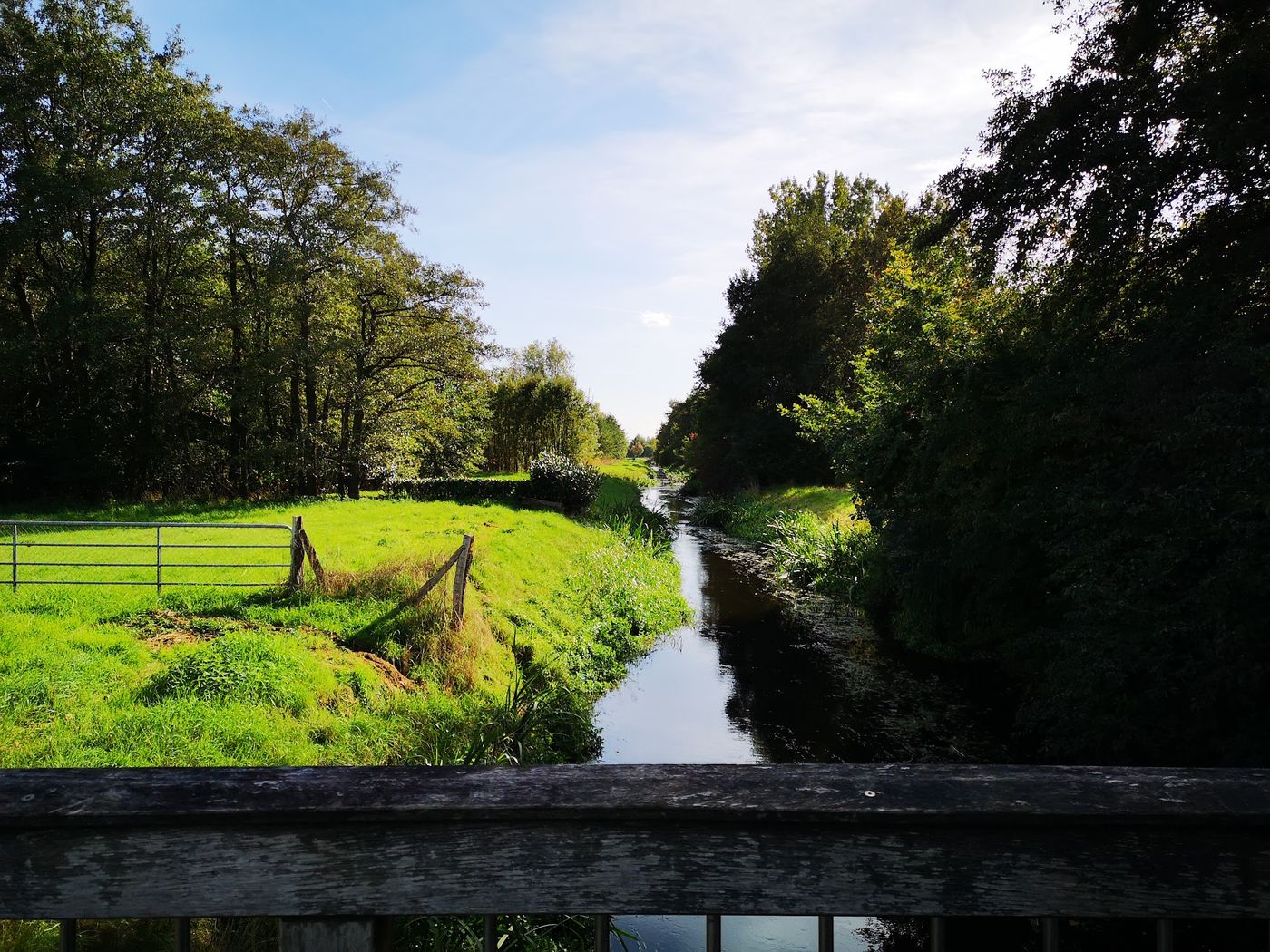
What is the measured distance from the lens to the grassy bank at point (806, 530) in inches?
693

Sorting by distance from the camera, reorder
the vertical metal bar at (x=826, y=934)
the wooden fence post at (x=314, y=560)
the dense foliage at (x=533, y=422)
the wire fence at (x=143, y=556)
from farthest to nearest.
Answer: the dense foliage at (x=533, y=422) → the wooden fence post at (x=314, y=560) → the wire fence at (x=143, y=556) → the vertical metal bar at (x=826, y=934)

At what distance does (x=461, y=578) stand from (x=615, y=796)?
9.26 meters

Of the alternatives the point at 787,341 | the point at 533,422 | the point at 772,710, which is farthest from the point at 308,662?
the point at 533,422

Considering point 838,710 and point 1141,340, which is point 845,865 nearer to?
point 1141,340

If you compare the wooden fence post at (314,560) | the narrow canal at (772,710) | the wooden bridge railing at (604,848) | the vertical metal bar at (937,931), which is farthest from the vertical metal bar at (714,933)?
the wooden fence post at (314,560)

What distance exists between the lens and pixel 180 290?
25297mm

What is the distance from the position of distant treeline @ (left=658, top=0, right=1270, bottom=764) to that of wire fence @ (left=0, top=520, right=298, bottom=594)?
982 cm

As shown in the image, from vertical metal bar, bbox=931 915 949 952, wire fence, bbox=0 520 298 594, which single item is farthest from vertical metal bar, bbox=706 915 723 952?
wire fence, bbox=0 520 298 594

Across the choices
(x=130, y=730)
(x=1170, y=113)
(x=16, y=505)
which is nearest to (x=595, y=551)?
(x=130, y=730)

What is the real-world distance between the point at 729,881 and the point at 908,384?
1183cm

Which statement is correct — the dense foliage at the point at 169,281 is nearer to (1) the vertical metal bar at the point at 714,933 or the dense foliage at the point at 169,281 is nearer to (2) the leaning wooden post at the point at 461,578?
(2) the leaning wooden post at the point at 461,578

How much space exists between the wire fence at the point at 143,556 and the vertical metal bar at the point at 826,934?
9.42 metres

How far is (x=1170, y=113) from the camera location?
7.29 meters

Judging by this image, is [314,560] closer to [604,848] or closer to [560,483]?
[604,848]
